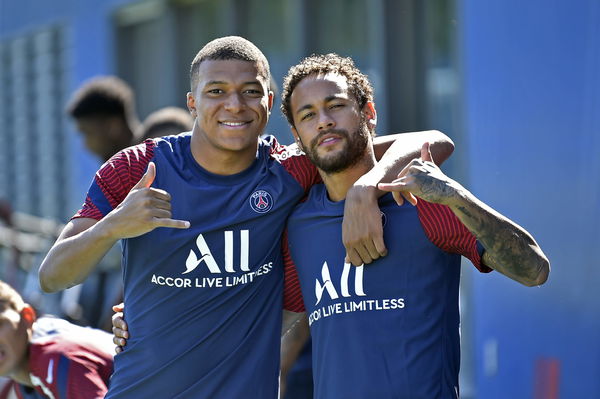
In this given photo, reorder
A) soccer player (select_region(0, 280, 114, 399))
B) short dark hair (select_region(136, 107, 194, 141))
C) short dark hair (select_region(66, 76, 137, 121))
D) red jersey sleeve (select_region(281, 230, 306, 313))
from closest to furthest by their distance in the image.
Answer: red jersey sleeve (select_region(281, 230, 306, 313)), soccer player (select_region(0, 280, 114, 399)), short dark hair (select_region(136, 107, 194, 141)), short dark hair (select_region(66, 76, 137, 121))

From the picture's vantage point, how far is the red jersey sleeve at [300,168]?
3.92 m

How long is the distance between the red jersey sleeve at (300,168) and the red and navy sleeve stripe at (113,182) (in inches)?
19.0

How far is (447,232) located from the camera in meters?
3.44

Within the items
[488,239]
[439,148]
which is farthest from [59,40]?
[488,239]

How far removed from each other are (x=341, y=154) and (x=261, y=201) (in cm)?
34

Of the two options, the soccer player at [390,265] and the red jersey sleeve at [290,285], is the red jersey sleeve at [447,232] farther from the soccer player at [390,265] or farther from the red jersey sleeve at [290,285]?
the red jersey sleeve at [290,285]

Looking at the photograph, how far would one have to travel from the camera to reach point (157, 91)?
984 cm

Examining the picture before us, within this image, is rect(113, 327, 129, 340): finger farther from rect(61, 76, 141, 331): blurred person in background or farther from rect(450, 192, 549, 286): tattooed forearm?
rect(61, 76, 141, 331): blurred person in background

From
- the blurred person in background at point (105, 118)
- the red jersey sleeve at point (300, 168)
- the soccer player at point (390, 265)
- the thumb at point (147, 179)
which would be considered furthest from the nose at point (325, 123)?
the blurred person in background at point (105, 118)

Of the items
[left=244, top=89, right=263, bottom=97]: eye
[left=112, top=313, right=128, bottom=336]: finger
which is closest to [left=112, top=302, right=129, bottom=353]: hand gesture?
[left=112, top=313, right=128, bottom=336]: finger

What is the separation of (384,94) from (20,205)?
5.63m

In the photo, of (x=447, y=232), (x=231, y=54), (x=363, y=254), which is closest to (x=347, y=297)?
(x=363, y=254)

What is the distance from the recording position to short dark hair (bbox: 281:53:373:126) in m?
3.84

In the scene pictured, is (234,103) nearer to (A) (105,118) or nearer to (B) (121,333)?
(B) (121,333)
